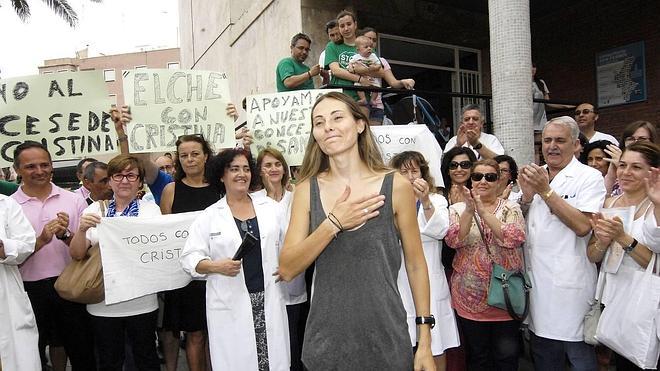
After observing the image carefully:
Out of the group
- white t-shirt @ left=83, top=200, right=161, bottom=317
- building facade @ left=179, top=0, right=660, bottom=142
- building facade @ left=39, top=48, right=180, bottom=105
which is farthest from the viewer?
building facade @ left=39, top=48, right=180, bottom=105

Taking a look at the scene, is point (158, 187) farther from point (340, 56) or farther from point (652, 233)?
point (652, 233)

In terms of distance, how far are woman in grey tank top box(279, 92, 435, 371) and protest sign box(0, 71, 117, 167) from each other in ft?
10.2

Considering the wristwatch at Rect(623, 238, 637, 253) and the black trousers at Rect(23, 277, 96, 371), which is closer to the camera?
the wristwatch at Rect(623, 238, 637, 253)

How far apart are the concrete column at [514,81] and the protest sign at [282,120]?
2377 millimetres

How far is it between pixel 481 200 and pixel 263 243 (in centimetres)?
161

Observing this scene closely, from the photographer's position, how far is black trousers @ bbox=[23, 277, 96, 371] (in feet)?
13.5

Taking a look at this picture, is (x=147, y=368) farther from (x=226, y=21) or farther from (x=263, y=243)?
(x=226, y=21)

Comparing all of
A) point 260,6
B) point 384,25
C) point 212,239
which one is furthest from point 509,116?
point 260,6

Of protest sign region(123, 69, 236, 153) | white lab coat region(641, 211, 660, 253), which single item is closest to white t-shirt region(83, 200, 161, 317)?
protest sign region(123, 69, 236, 153)

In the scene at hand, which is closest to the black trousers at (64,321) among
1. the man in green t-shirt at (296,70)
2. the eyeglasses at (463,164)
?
the eyeglasses at (463,164)

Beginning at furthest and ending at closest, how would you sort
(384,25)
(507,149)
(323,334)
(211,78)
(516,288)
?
(384,25) < (507,149) < (211,78) < (516,288) < (323,334)

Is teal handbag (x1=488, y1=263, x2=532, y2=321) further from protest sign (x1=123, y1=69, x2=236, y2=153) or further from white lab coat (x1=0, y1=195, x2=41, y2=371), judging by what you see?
white lab coat (x1=0, y1=195, x2=41, y2=371)

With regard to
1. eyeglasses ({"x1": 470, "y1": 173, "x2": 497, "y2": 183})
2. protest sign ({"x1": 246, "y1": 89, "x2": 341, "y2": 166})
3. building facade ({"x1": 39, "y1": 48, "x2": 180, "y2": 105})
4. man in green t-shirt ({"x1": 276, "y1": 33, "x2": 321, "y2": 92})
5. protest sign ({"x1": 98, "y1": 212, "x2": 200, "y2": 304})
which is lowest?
protest sign ({"x1": 98, "y1": 212, "x2": 200, "y2": 304})

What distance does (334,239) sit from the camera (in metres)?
2.05
